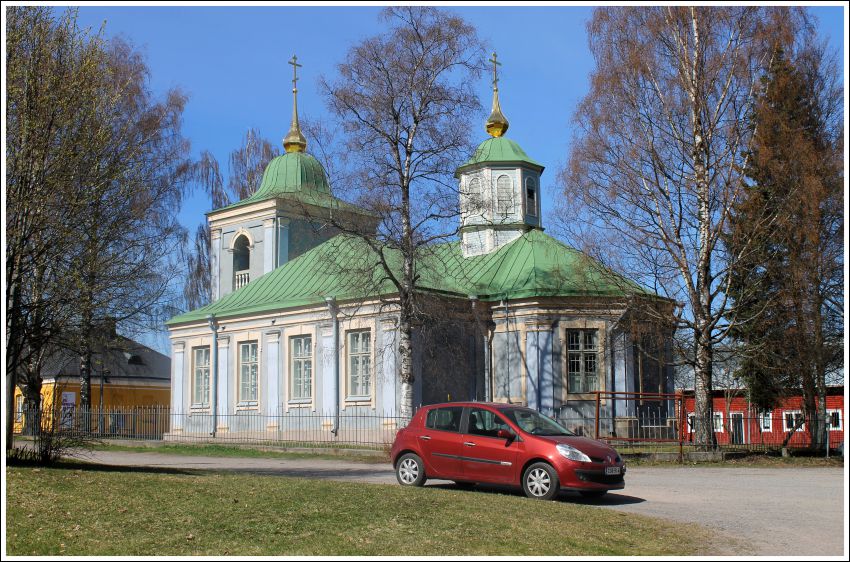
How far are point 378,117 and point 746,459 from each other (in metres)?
12.4

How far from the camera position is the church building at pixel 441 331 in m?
27.1

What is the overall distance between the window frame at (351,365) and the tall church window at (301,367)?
1.63 metres

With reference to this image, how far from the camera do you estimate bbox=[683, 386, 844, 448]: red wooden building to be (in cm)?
3002

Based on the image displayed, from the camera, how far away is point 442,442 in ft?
49.2

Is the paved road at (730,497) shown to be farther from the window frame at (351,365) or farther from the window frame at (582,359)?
the window frame at (582,359)

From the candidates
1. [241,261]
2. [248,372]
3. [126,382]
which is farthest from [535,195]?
[126,382]

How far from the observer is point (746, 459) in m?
23.0

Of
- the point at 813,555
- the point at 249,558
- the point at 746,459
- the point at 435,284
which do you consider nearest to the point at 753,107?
the point at 746,459

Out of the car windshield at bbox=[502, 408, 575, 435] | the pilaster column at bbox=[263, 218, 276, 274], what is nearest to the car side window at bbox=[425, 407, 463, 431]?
the car windshield at bbox=[502, 408, 575, 435]

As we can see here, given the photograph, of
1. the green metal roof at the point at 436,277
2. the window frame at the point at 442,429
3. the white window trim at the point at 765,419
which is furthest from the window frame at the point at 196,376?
the window frame at the point at 442,429

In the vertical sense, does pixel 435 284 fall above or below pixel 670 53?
below

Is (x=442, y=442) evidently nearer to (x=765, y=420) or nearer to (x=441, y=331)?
(x=441, y=331)

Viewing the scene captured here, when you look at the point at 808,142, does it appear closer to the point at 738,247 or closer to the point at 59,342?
the point at 738,247

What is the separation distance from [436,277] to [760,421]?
14.1 meters
